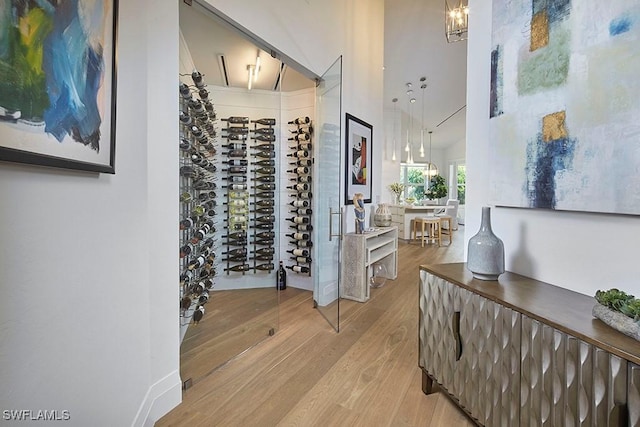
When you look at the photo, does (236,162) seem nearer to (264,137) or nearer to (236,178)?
(236,178)

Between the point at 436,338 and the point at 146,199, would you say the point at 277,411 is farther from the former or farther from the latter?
the point at 146,199

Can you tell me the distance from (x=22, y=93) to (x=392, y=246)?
4193mm

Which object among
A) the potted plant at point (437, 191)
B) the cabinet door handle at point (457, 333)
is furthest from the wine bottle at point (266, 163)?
the potted plant at point (437, 191)

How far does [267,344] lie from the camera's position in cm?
248

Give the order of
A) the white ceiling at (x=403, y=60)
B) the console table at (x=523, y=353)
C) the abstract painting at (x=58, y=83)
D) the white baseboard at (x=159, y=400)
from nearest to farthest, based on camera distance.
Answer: the abstract painting at (x=58, y=83)
the console table at (x=523, y=353)
the white baseboard at (x=159, y=400)
the white ceiling at (x=403, y=60)

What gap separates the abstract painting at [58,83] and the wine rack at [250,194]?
8.07 feet

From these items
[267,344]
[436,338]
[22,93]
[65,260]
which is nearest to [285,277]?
[267,344]

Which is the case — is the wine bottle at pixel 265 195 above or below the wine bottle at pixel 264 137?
below

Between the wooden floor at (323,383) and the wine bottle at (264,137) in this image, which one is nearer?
the wooden floor at (323,383)

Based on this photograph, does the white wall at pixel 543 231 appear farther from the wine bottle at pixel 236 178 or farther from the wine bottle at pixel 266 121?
the wine bottle at pixel 236 178

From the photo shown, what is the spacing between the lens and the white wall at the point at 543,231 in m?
1.21

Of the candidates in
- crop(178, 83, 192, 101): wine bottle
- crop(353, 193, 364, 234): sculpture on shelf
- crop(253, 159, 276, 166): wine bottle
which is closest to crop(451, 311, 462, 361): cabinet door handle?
crop(353, 193, 364, 234): sculpture on shelf

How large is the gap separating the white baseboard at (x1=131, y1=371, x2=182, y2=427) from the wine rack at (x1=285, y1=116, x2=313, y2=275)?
220cm

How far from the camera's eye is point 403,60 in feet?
21.2
